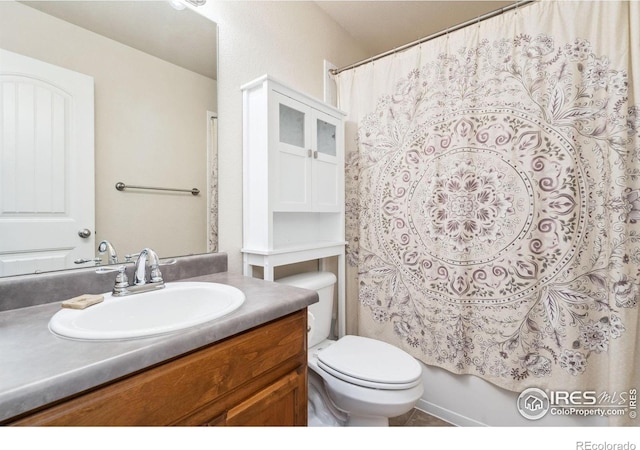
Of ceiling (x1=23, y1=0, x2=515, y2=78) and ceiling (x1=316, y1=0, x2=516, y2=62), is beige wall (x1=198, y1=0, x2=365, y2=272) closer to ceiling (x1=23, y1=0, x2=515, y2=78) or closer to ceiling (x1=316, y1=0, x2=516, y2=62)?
ceiling (x1=23, y1=0, x2=515, y2=78)

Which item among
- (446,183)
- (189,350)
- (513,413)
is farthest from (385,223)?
(189,350)

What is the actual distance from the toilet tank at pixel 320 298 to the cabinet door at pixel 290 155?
0.39m

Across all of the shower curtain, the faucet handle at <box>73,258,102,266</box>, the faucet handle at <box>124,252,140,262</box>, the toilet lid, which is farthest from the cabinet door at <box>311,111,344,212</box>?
the faucet handle at <box>73,258,102,266</box>

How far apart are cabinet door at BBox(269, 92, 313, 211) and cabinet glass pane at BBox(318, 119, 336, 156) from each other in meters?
0.10

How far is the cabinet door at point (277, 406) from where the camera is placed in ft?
2.43

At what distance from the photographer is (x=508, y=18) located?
4.35ft

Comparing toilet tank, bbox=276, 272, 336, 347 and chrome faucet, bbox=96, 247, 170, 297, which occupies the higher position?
chrome faucet, bbox=96, 247, 170, 297

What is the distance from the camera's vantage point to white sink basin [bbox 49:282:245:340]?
2.04 ft

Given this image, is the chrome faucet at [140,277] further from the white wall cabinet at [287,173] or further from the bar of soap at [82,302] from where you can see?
the white wall cabinet at [287,173]

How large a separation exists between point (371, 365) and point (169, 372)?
0.88m

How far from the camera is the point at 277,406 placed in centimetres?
A: 83

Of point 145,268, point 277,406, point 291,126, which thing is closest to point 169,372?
point 277,406

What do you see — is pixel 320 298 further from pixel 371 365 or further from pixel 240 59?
pixel 240 59

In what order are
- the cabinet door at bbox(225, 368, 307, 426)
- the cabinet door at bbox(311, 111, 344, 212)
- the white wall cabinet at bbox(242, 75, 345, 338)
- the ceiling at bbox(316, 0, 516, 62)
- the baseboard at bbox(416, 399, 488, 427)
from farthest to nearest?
the ceiling at bbox(316, 0, 516, 62) → the cabinet door at bbox(311, 111, 344, 212) → the baseboard at bbox(416, 399, 488, 427) → the white wall cabinet at bbox(242, 75, 345, 338) → the cabinet door at bbox(225, 368, 307, 426)
